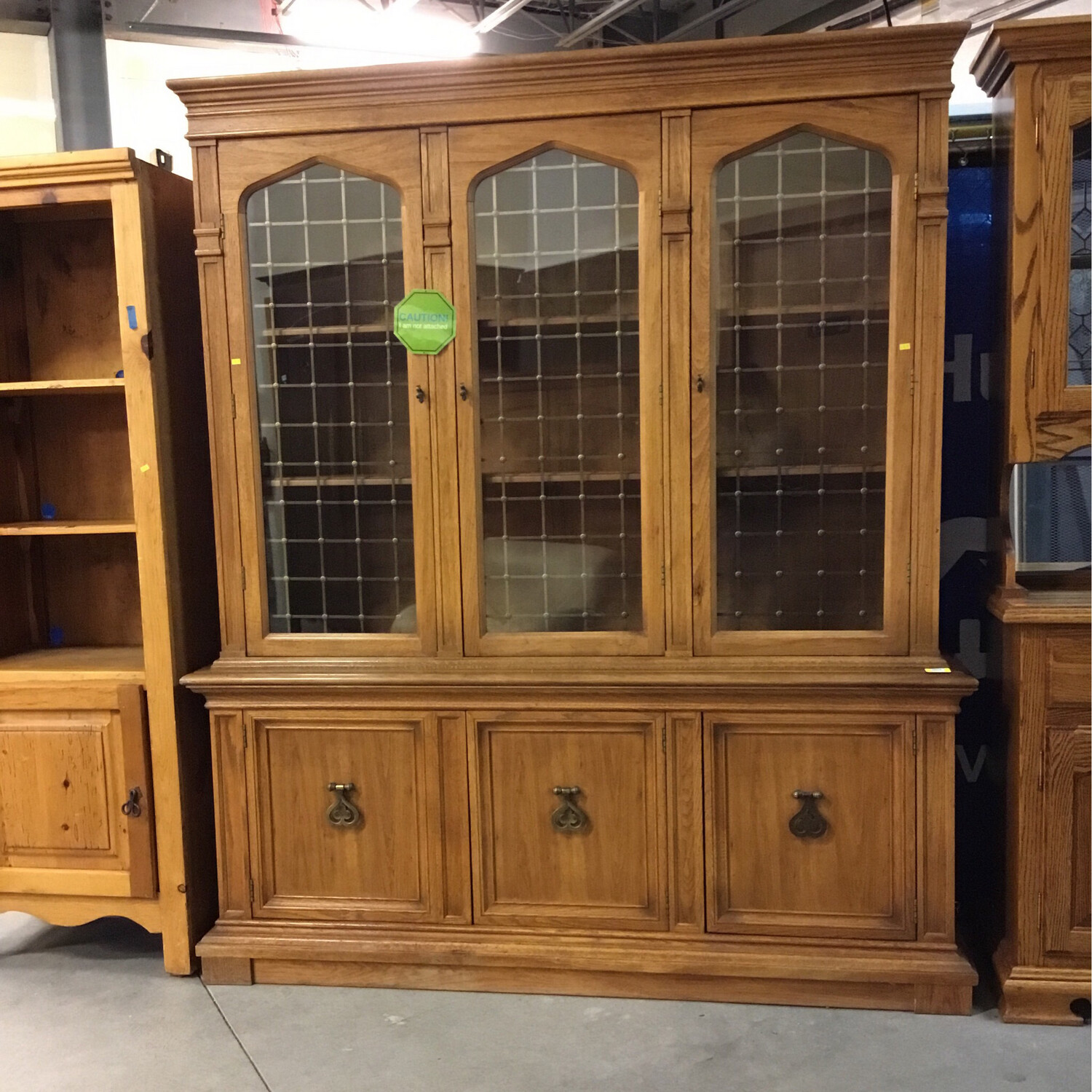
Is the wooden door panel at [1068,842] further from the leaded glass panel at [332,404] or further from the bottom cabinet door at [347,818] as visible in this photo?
the leaded glass panel at [332,404]

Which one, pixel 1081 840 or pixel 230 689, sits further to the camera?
pixel 230 689

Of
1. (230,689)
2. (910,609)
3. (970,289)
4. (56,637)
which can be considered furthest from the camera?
(56,637)

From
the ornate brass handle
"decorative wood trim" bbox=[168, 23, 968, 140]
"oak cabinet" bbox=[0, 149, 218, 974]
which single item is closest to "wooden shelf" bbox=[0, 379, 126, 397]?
"oak cabinet" bbox=[0, 149, 218, 974]

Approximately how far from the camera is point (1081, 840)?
200 centimetres

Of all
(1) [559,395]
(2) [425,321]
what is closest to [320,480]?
(2) [425,321]

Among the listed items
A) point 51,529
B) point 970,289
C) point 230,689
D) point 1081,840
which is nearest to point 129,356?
point 51,529

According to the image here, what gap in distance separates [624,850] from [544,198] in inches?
57.0

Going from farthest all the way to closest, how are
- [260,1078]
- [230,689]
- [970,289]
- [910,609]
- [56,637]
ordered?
[56,637] → [970,289] → [230,689] → [910,609] → [260,1078]

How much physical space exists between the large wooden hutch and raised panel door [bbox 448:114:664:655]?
2.38 feet

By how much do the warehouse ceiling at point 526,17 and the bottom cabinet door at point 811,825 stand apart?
8.18 feet

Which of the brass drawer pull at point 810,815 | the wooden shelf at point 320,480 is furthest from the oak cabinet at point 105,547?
the brass drawer pull at point 810,815

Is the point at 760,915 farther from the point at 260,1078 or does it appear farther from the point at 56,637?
the point at 56,637

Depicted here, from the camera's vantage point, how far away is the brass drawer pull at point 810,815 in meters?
2.12

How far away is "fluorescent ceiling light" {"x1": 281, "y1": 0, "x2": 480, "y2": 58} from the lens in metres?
3.85
